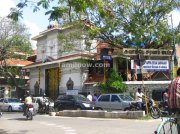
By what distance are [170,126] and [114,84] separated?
25.6 metres

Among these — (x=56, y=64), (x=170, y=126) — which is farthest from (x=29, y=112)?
(x=56, y=64)

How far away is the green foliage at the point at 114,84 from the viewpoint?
33.3m

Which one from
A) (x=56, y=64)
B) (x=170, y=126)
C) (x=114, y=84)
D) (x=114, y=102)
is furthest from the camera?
(x=56, y=64)

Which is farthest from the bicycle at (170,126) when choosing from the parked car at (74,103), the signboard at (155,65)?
the parked car at (74,103)

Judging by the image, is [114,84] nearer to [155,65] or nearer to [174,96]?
[155,65]

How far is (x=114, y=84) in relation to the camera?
33.2m

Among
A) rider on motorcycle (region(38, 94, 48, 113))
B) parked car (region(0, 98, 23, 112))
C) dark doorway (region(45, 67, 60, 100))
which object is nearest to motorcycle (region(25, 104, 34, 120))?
rider on motorcycle (region(38, 94, 48, 113))

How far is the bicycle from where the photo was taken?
7523 mm

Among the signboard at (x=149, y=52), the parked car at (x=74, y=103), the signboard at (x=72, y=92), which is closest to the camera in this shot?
the parked car at (x=74, y=103)

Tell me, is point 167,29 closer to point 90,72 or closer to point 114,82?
point 114,82

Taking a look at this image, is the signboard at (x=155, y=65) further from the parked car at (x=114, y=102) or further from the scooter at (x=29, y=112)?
the scooter at (x=29, y=112)

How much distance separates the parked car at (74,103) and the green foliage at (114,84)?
385 cm

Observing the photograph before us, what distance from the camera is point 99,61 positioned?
126ft

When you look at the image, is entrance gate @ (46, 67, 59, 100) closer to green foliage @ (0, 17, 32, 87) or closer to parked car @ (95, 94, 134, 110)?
green foliage @ (0, 17, 32, 87)
